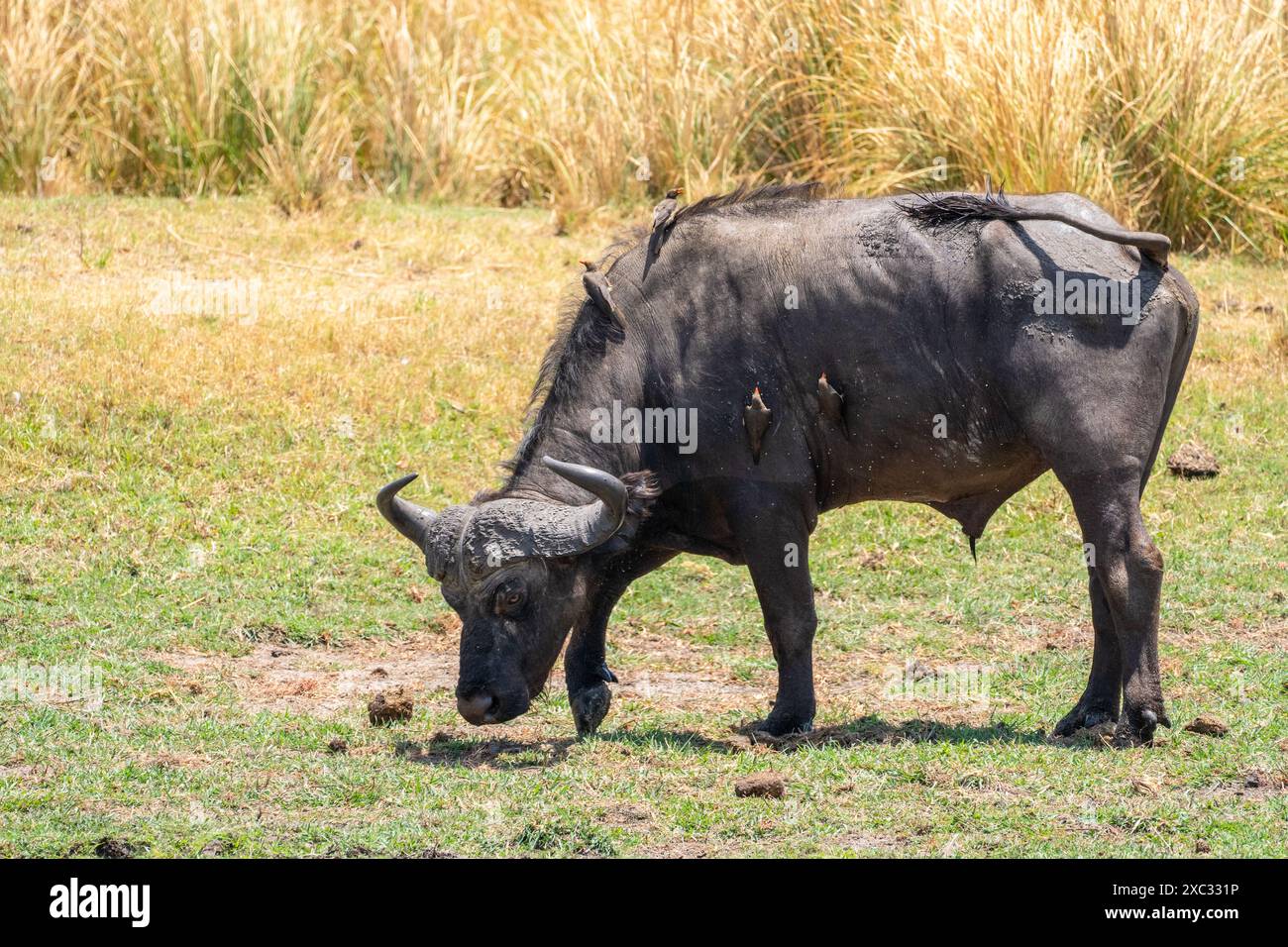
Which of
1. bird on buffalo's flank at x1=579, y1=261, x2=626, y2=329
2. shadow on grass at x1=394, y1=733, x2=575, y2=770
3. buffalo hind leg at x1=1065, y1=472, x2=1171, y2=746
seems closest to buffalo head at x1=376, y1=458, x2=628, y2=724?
shadow on grass at x1=394, y1=733, x2=575, y2=770

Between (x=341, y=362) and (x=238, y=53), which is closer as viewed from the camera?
(x=341, y=362)

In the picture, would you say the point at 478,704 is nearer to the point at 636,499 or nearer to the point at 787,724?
the point at 636,499

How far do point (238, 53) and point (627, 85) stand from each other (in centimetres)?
372

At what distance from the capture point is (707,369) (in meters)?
8.31

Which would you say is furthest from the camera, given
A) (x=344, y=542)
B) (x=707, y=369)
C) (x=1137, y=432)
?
(x=344, y=542)

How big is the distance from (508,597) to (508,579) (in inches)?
3.4

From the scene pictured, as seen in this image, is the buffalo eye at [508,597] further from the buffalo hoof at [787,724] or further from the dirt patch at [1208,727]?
the dirt patch at [1208,727]

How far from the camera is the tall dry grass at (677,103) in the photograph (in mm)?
15633

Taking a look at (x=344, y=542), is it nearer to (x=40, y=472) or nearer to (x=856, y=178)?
(x=40, y=472)

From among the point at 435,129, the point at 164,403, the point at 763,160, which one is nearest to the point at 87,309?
the point at 164,403

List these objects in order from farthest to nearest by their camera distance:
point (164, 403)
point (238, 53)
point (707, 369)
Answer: point (238, 53) < point (164, 403) < point (707, 369)

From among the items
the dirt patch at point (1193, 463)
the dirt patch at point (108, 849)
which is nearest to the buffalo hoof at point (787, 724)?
the dirt patch at point (108, 849)

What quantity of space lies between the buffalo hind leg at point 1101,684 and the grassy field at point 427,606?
7.5 inches

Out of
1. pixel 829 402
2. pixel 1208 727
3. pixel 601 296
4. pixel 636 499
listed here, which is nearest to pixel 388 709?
pixel 636 499
